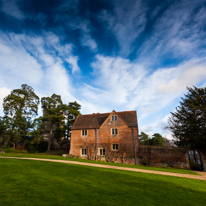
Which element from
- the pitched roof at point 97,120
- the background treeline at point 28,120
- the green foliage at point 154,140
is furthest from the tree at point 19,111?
the green foliage at point 154,140

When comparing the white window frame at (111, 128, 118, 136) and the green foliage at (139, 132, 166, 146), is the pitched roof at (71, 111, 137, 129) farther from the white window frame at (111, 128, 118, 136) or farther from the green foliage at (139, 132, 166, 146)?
the green foliage at (139, 132, 166, 146)

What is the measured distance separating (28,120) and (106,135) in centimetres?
2657

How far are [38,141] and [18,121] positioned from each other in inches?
305

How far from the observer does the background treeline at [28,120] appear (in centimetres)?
3597

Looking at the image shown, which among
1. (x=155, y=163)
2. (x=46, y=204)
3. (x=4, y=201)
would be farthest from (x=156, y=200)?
(x=155, y=163)

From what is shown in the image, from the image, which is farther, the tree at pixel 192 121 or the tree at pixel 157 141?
the tree at pixel 157 141

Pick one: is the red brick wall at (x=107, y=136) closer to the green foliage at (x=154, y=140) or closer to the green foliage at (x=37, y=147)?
the green foliage at (x=37, y=147)

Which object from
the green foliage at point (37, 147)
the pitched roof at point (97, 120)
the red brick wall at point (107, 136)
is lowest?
the green foliage at point (37, 147)

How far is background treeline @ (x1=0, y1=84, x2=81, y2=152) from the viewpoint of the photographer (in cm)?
3597

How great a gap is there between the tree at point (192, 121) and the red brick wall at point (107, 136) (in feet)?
31.2

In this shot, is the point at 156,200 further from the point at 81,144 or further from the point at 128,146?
the point at 81,144

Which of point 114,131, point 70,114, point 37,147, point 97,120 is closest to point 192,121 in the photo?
point 114,131

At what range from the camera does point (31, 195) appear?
600 cm

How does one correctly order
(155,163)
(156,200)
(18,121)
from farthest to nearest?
(18,121) < (155,163) < (156,200)
